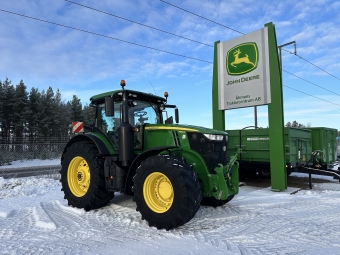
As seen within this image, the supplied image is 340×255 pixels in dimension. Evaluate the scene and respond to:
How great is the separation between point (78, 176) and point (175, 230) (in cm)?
265

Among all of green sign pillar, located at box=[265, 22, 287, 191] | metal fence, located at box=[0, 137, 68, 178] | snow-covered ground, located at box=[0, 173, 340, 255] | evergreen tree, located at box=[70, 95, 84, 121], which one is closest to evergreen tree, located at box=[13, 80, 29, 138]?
evergreen tree, located at box=[70, 95, 84, 121]

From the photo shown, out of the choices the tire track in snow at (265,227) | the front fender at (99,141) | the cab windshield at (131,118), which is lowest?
the tire track in snow at (265,227)

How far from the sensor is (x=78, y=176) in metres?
5.79

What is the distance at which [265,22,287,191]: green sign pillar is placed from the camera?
25.7 feet

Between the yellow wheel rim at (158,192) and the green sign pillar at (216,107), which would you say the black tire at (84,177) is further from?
the green sign pillar at (216,107)

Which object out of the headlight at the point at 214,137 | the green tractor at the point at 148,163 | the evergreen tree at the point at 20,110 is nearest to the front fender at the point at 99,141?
the green tractor at the point at 148,163

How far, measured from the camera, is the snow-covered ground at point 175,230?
3486 millimetres

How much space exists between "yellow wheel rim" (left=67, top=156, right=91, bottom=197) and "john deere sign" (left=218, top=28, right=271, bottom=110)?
5.29 meters

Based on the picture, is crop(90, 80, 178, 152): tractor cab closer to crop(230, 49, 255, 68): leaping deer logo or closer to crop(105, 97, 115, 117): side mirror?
crop(105, 97, 115, 117): side mirror

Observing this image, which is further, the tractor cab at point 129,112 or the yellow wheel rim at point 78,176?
the yellow wheel rim at point 78,176

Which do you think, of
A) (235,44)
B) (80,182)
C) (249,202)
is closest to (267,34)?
(235,44)

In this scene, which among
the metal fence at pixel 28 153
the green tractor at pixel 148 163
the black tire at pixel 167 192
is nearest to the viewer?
the black tire at pixel 167 192

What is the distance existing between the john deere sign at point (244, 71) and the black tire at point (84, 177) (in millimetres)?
5188

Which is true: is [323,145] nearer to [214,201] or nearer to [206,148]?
[214,201]
